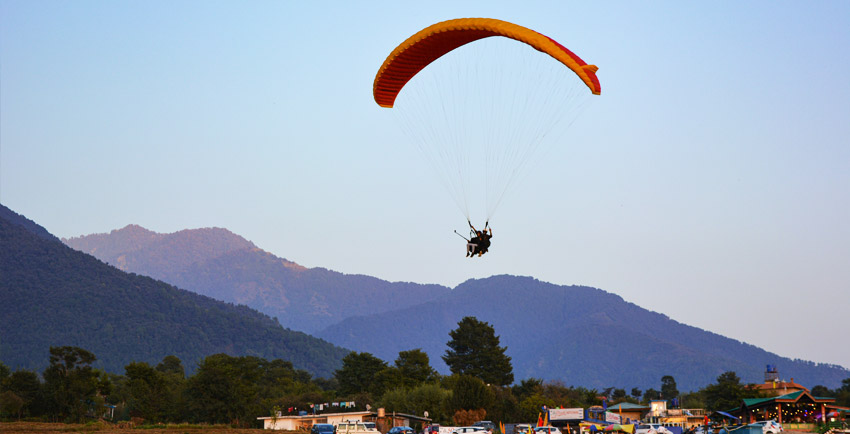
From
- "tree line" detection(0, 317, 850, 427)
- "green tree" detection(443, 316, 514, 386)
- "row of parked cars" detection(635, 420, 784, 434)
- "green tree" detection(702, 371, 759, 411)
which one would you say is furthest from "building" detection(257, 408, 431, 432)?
"green tree" detection(443, 316, 514, 386)

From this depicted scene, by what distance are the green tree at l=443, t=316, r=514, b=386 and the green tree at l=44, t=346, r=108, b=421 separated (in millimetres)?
51616

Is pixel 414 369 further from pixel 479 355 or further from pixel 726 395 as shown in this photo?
pixel 726 395

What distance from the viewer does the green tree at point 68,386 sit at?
76.6 m

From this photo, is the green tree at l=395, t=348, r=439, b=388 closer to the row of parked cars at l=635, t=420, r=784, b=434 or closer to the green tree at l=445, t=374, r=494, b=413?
the green tree at l=445, t=374, r=494, b=413

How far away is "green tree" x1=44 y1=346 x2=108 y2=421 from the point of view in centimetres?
7662

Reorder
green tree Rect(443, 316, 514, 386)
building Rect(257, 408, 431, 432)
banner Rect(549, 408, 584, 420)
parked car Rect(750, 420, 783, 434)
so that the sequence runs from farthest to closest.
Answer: green tree Rect(443, 316, 514, 386), building Rect(257, 408, 431, 432), banner Rect(549, 408, 584, 420), parked car Rect(750, 420, 783, 434)

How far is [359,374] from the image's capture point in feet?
364

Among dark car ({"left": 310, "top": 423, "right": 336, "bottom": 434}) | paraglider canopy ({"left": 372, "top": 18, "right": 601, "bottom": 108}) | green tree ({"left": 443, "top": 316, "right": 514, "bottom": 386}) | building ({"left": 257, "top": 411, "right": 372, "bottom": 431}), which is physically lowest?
building ({"left": 257, "top": 411, "right": 372, "bottom": 431})

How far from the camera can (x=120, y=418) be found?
91.6 metres

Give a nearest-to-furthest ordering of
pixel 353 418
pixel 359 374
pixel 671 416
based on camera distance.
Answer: pixel 353 418
pixel 671 416
pixel 359 374

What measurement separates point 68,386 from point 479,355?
57699 mm

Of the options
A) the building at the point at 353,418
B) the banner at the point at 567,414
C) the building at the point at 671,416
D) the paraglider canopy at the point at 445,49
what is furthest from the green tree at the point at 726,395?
the paraglider canopy at the point at 445,49

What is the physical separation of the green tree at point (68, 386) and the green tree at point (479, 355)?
169ft

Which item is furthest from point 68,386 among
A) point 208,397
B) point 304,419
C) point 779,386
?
point 779,386
